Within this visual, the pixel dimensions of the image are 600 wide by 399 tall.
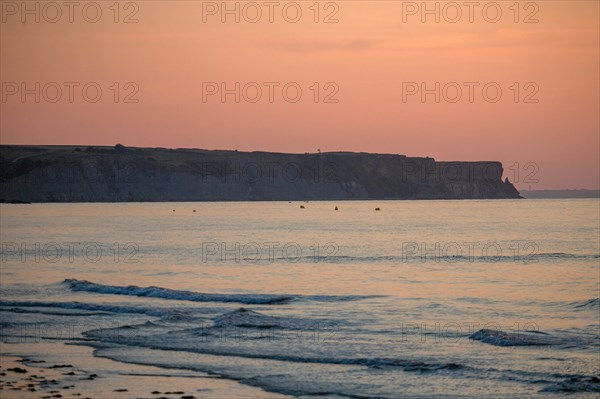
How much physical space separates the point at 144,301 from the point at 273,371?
15.4 meters

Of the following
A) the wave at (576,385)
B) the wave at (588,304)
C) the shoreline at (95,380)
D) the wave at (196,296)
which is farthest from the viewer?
the wave at (196,296)

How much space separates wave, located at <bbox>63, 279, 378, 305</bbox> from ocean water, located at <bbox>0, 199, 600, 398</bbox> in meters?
0.10

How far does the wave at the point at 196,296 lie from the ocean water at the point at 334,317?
10 cm

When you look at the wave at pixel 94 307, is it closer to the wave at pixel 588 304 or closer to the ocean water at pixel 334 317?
the ocean water at pixel 334 317

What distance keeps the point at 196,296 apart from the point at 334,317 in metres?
8.34

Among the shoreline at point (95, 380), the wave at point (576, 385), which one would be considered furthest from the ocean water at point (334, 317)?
the shoreline at point (95, 380)

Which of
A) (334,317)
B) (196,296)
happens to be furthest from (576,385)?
(196,296)

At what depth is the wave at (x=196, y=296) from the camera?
112 ft

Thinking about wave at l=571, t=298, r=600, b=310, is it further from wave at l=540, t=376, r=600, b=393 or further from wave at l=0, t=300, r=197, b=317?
wave at l=0, t=300, r=197, b=317

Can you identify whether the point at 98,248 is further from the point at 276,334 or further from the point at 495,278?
the point at 276,334

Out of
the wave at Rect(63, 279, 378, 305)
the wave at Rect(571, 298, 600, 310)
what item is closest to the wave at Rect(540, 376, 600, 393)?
the wave at Rect(571, 298, 600, 310)

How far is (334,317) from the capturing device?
28641 millimetres

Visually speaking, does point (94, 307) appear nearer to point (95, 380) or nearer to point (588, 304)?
point (95, 380)

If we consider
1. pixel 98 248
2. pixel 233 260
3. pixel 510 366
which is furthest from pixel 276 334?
pixel 98 248
